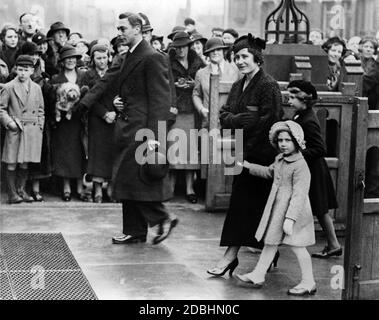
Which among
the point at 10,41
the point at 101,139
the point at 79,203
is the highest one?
the point at 10,41

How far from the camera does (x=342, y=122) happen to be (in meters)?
9.33

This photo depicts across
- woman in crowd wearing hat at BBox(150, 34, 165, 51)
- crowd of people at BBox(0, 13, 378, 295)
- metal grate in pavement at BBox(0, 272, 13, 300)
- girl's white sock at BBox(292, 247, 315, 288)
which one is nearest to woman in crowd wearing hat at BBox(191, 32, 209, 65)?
crowd of people at BBox(0, 13, 378, 295)

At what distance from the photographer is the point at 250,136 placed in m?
7.59

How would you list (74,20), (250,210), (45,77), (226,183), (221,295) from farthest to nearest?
(74,20) < (45,77) < (226,183) < (250,210) < (221,295)

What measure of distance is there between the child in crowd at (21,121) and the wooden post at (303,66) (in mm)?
3010

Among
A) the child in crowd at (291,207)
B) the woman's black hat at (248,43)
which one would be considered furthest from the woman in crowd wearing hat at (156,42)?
the child in crowd at (291,207)

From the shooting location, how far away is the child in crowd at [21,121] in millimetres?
10727

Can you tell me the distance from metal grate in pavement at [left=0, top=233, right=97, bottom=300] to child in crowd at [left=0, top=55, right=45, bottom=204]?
5.99 ft

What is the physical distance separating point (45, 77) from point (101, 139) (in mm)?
1125

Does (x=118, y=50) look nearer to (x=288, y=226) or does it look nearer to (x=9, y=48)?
(x=9, y=48)

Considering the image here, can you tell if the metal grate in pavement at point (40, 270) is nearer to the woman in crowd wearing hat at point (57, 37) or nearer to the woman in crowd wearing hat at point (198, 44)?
the woman in crowd wearing hat at point (57, 37)
